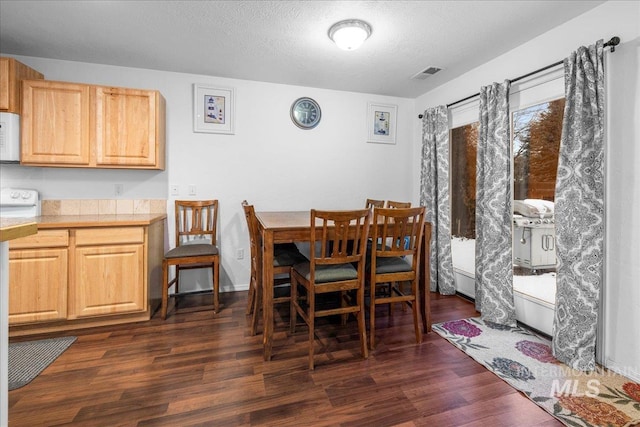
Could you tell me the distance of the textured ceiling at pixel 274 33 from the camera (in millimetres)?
2111

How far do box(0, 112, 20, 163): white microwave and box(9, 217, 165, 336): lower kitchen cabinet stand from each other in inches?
30.7

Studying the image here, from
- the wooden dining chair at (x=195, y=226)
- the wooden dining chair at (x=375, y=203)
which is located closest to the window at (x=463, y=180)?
the wooden dining chair at (x=375, y=203)

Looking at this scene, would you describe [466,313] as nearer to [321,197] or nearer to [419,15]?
[321,197]

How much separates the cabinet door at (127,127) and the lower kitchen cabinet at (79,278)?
71cm

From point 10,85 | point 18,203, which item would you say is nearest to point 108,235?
point 18,203

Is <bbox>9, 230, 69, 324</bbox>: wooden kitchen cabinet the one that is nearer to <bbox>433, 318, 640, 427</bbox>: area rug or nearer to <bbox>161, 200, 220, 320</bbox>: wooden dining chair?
<bbox>161, 200, 220, 320</bbox>: wooden dining chair

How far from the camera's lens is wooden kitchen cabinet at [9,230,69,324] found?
2346mm

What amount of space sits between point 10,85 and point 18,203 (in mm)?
1006

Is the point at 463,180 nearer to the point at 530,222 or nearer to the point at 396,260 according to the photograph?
the point at 530,222

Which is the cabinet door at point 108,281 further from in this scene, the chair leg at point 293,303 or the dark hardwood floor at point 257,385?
the chair leg at point 293,303

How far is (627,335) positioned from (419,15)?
2502 millimetres

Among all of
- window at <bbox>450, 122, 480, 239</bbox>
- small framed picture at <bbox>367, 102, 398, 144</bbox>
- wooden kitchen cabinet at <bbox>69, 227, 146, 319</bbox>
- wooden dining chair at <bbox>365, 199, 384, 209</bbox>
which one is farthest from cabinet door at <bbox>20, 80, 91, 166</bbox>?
window at <bbox>450, 122, 480, 239</bbox>

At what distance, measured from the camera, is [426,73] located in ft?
10.6

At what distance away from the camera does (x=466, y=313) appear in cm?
292
